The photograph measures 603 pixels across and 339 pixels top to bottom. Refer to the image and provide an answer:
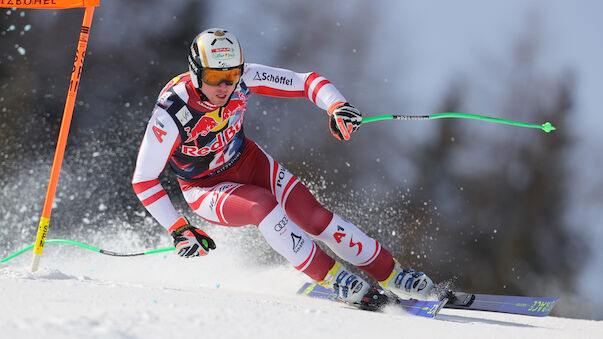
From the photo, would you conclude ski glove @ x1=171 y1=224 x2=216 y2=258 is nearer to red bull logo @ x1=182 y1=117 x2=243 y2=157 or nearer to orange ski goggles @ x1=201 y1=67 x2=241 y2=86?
red bull logo @ x1=182 y1=117 x2=243 y2=157

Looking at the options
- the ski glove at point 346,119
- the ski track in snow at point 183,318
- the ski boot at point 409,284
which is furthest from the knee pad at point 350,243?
the ski glove at point 346,119

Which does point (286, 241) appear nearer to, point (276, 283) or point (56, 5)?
point (276, 283)

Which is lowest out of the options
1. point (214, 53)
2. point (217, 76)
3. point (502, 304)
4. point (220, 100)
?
point (502, 304)

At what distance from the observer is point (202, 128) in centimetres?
379

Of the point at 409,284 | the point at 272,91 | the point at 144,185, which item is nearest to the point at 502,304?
the point at 409,284

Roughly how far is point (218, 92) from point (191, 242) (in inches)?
34.0

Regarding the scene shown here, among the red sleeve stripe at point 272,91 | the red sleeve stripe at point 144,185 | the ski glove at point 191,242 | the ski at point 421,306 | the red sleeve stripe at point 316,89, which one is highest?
the red sleeve stripe at point 316,89

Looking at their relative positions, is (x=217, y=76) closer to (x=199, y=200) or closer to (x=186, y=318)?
(x=199, y=200)

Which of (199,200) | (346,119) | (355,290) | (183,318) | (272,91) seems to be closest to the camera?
(183,318)

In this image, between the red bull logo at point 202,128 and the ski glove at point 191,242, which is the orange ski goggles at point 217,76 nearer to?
the red bull logo at point 202,128

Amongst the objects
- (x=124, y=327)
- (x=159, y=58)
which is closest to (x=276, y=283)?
(x=124, y=327)

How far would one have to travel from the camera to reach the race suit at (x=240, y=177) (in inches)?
143

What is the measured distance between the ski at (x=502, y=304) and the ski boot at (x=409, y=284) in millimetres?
237

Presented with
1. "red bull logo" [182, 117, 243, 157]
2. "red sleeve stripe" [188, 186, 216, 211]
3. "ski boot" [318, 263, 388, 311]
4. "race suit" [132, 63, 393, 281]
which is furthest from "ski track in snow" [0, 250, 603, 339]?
"red bull logo" [182, 117, 243, 157]
